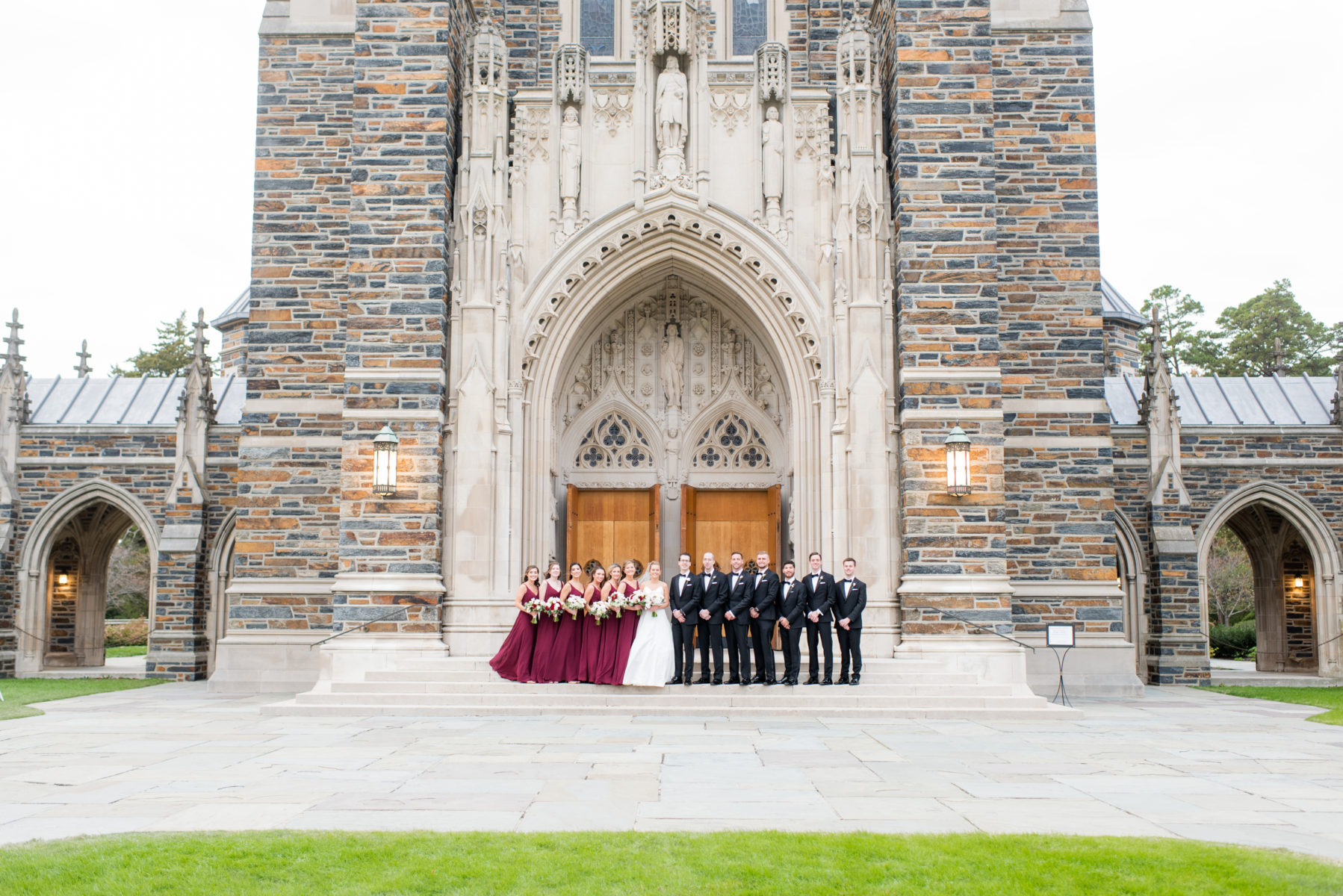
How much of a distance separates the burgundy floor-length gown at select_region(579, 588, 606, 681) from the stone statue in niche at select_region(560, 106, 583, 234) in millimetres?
4835

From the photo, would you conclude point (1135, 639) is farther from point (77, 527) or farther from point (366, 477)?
point (77, 527)

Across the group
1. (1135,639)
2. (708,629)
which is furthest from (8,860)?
(1135,639)

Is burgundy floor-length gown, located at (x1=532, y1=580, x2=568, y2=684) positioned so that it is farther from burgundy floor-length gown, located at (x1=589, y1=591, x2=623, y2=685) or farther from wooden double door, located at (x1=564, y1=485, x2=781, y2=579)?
wooden double door, located at (x1=564, y1=485, x2=781, y2=579)

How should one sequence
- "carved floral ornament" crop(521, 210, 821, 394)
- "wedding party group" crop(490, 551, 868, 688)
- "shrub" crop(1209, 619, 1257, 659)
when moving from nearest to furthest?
"wedding party group" crop(490, 551, 868, 688), "carved floral ornament" crop(521, 210, 821, 394), "shrub" crop(1209, 619, 1257, 659)

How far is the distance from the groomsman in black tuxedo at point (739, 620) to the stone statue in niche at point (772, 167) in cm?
455

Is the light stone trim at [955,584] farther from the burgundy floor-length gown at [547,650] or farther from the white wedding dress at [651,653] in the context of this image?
the burgundy floor-length gown at [547,650]

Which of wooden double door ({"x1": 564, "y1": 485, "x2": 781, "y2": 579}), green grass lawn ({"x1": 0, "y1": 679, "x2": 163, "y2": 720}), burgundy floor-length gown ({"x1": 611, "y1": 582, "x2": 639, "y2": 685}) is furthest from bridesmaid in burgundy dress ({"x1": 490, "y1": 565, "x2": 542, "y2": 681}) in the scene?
green grass lawn ({"x1": 0, "y1": 679, "x2": 163, "y2": 720})

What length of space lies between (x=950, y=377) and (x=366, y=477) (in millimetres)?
6946

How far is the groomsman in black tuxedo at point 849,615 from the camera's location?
11.9m

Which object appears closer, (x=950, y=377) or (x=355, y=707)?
(x=355, y=707)

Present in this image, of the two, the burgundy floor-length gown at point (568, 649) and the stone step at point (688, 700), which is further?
the burgundy floor-length gown at point (568, 649)

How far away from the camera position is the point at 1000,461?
13.0 m

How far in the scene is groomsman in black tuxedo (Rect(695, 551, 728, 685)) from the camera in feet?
39.7

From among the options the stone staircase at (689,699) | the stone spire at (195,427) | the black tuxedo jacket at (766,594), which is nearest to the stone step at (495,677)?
the stone staircase at (689,699)
